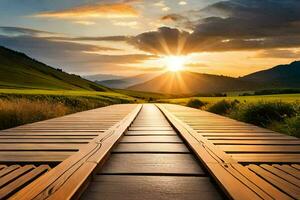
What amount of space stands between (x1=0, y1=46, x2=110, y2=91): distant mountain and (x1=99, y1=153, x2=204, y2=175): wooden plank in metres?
69.7

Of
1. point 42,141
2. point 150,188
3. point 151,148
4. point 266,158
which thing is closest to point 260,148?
point 266,158

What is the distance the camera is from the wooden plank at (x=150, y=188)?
2803mm

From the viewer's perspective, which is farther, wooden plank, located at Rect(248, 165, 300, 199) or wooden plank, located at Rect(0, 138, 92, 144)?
wooden plank, located at Rect(0, 138, 92, 144)

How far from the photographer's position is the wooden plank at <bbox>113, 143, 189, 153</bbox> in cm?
477

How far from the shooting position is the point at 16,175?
327 centimetres

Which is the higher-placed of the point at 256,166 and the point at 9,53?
the point at 9,53

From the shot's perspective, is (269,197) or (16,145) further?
(16,145)

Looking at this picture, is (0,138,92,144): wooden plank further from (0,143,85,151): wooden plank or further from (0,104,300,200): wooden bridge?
(0,143,85,151): wooden plank

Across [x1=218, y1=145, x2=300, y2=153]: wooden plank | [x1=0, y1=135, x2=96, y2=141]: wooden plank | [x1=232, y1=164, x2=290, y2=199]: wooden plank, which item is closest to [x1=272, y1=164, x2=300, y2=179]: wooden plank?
[x1=232, y1=164, x2=290, y2=199]: wooden plank

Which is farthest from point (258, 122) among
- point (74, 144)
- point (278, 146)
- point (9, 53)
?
point (9, 53)

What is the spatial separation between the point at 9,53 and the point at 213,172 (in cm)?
13149

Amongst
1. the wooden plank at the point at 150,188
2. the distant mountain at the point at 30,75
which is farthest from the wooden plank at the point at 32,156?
the distant mountain at the point at 30,75

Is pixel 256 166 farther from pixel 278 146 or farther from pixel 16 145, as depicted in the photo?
pixel 16 145

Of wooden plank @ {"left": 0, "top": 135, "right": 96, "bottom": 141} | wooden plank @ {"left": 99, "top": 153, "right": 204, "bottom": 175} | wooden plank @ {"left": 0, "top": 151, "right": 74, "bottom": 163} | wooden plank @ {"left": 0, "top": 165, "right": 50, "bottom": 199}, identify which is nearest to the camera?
wooden plank @ {"left": 0, "top": 165, "right": 50, "bottom": 199}
